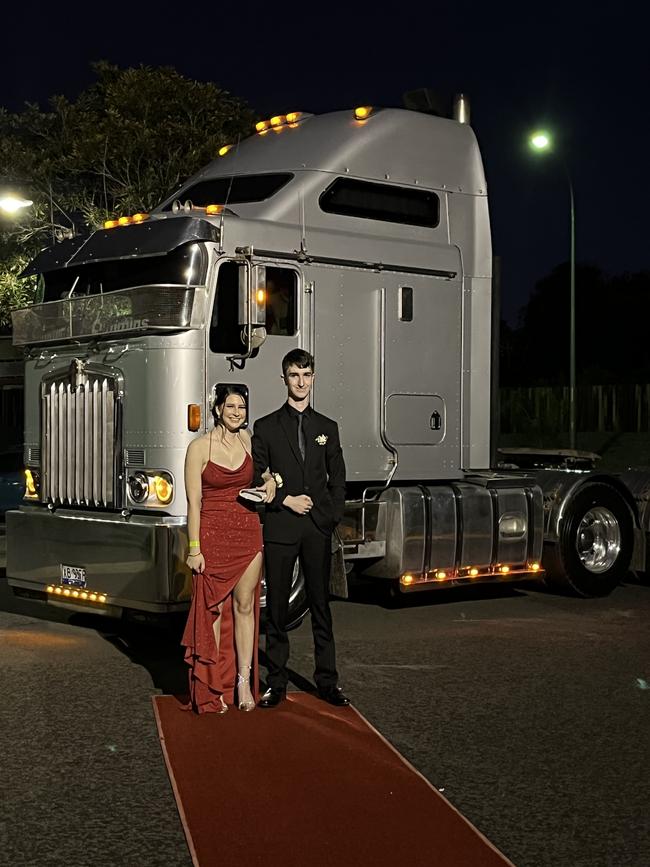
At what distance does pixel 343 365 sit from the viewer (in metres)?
10.3

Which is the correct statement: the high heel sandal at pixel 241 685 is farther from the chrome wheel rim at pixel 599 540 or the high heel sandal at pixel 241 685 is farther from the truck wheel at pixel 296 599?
the chrome wheel rim at pixel 599 540

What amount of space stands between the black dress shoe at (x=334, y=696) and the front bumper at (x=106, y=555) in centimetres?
181

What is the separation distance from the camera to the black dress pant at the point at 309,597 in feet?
24.9

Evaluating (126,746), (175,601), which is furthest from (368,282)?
(126,746)

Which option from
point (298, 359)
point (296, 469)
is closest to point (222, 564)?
point (296, 469)

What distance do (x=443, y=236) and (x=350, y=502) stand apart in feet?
8.30

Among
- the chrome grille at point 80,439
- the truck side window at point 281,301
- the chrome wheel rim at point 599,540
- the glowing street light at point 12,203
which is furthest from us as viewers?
the glowing street light at point 12,203

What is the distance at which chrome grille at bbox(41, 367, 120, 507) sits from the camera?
379 inches

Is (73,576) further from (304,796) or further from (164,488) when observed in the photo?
(304,796)

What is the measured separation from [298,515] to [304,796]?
2091mm

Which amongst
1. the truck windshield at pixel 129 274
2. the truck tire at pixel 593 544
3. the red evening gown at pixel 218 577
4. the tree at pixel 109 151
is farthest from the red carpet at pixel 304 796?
the tree at pixel 109 151

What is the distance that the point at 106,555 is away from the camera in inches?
373

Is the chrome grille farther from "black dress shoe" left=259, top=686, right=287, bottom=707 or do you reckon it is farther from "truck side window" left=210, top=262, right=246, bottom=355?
"black dress shoe" left=259, top=686, right=287, bottom=707

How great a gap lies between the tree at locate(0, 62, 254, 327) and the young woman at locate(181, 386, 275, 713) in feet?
55.9
